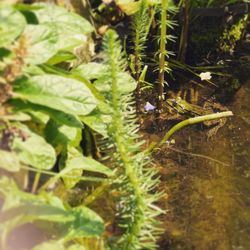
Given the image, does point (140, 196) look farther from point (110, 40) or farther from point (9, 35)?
point (9, 35)

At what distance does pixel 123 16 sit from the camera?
2.11m

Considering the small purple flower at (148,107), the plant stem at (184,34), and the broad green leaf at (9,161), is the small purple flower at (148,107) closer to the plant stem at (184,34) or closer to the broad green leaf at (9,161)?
the plant stem at (184,34)

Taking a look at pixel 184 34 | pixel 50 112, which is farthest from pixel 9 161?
pixel 184 34

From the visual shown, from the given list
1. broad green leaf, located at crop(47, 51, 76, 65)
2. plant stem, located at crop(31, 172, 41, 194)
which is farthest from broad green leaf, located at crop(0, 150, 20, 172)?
broad green leaf, located at crop(47, 51, 76, 65)

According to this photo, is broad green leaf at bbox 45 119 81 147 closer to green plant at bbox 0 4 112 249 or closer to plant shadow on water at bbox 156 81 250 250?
green plant at bbox 0 4 112 249

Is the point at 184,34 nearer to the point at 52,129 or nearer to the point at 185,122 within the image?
the point at 185,122

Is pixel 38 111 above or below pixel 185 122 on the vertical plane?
above

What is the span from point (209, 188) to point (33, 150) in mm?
663

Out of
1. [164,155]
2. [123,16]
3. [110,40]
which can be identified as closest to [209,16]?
[123,16]

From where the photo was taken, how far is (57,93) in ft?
4.45

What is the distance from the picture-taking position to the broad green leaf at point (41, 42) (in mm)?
1315

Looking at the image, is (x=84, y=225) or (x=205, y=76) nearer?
(x=84, y=225)

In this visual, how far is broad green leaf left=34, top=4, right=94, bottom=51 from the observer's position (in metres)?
1.39

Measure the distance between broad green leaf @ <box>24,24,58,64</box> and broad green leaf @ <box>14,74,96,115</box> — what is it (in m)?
0.05
